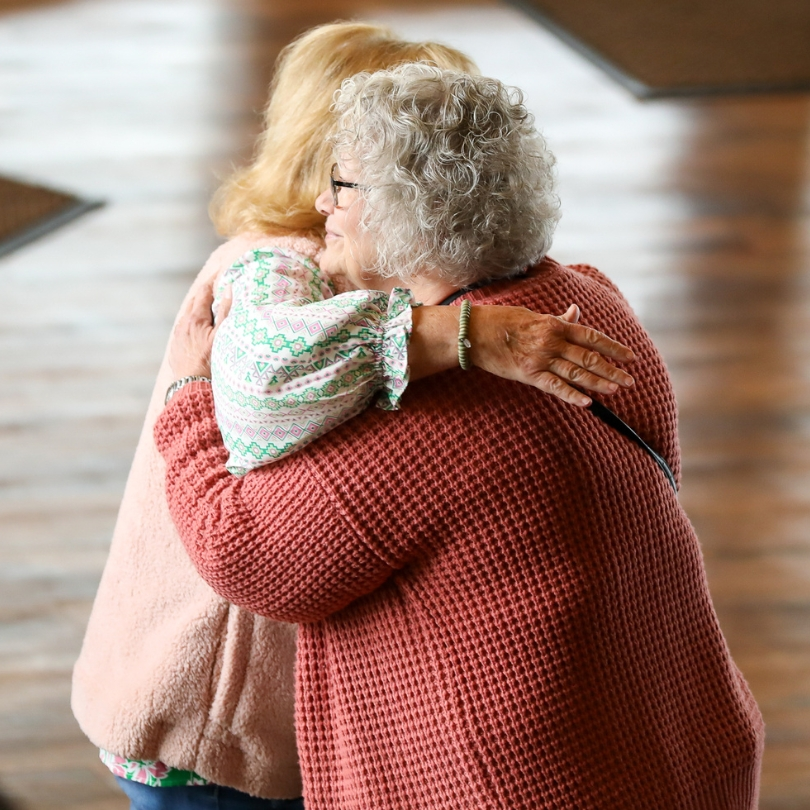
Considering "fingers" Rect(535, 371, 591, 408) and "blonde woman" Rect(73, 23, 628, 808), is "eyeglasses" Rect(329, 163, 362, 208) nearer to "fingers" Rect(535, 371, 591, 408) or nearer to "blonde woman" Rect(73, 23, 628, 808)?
"blonde woman" Rect(73, 23, 628, 808)

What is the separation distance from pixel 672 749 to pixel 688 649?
9cm

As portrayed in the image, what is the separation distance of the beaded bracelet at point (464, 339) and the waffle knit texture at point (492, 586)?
0.14 ft

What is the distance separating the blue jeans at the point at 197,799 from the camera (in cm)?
132

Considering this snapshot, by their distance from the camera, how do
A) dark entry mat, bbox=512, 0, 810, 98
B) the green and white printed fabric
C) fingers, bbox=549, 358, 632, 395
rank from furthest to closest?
dark entry mat, bbox=512, 0, 810, 98 → the green and white printed fabric → fingers, bbox=549, 358, 632, 395

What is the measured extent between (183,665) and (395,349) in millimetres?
505

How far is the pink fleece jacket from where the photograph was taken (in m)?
1.24

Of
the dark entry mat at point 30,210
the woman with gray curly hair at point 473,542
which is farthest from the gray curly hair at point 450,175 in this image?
the dark entry mat at point 30,210

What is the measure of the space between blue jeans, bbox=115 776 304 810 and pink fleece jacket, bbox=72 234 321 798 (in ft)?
0.09

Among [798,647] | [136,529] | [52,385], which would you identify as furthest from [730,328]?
[136,529]

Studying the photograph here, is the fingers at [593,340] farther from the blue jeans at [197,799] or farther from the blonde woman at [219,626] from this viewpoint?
the blue jeans at [197,799]

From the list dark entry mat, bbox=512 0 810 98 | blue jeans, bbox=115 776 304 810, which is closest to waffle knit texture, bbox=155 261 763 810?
blue jeans, bbox=115 776 304 810

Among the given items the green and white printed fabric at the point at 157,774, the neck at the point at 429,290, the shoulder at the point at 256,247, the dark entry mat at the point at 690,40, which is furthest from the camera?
the dark entry mat at the point at 690,40

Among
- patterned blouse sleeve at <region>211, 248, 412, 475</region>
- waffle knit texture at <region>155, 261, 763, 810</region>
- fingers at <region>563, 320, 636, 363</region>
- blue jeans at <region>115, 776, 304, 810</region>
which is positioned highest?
fingers at <region>563, 320, 636, 363</region>

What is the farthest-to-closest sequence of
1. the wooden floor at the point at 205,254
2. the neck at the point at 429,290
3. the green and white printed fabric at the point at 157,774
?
the wooden floor at the point at 205,254
the green and white printed fabric at the point at 157,774
the neck at the point at 429,290
